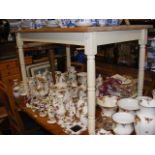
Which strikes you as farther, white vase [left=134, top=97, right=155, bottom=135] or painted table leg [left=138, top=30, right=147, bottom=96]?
painted table leg [left=138, top=30, right=147, bottom=96]

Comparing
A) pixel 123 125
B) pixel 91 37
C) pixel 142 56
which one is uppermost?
pixel 91 37

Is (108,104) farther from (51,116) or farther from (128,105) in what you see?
(51,116)

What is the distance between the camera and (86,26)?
3.31ft

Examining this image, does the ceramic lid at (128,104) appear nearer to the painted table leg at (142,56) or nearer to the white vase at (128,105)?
Result: the white vase at (128,105)

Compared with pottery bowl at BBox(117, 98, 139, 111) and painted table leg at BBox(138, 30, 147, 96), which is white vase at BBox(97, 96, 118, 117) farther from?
painted table leg at BBox(138, 30, 147, 96)

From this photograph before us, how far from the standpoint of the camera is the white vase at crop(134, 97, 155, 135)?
1.01 meters

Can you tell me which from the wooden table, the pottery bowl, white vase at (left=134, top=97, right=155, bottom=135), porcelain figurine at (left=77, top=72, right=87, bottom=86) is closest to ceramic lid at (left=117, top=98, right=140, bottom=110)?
the pottery bowl

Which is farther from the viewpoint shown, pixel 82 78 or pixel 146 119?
pixel 82 78

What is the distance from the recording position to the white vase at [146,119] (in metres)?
1.01

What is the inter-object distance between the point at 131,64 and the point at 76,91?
1.05 metres

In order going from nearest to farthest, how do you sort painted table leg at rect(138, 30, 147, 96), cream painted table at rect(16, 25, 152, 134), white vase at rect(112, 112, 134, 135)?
cream painted table at rect(16, 25, 152, 134) → white vase at rect(112, 112, 134, 135) → painted table leg at rect(138, 30, 147, 96)

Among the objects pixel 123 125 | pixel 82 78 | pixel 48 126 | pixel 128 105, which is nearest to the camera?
pixel 123 125

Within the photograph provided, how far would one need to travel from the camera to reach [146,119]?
39.8 inches

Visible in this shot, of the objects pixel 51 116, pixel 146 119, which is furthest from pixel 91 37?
pixel 51 116
